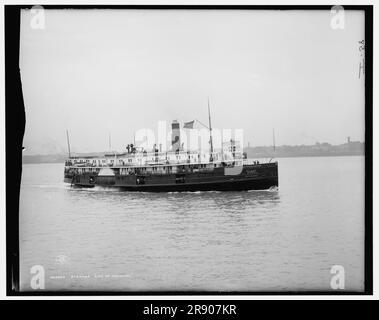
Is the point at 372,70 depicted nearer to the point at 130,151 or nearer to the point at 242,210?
the point at 242,210

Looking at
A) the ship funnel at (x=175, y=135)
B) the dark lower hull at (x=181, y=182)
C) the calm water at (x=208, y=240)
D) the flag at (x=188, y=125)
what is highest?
the flag at (x=188, y=125)

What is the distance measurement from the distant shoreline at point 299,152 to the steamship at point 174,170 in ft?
0.29

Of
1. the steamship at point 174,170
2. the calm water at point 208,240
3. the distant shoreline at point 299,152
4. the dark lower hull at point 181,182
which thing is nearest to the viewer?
the calm water at point 208,240

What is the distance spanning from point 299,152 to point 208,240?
119 centimetres

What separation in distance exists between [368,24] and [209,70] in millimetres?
1523

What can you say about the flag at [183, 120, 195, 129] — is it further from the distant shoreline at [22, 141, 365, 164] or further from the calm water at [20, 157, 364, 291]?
the calm water at [20, 157, 364, 291]

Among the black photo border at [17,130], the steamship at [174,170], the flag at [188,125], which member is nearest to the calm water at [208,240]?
the black photo border at [17,130]

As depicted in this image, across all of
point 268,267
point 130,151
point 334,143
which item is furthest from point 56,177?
point 334,143

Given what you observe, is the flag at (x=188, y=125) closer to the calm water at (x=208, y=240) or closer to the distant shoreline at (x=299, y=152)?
the distant shoreline at (x=299, y=152)

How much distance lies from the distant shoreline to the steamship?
9cm

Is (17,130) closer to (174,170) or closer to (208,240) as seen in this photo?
(174,170)

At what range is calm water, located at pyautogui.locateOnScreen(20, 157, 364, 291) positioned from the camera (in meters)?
4.09

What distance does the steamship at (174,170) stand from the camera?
4340mm

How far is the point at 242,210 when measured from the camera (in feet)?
14.4
